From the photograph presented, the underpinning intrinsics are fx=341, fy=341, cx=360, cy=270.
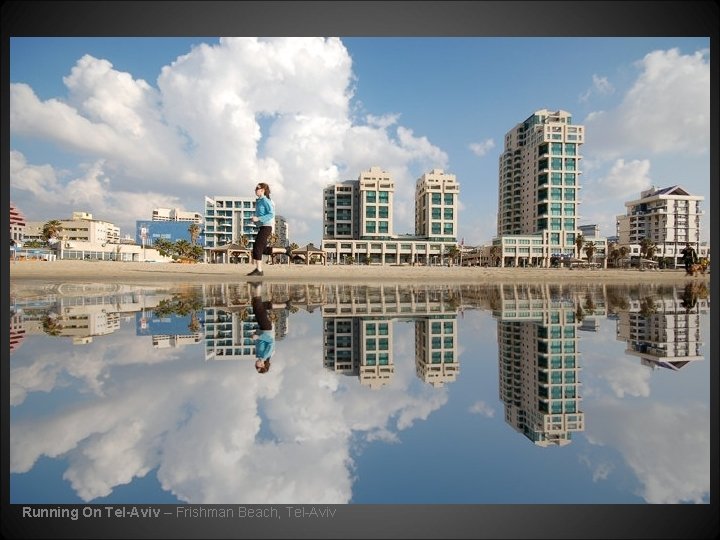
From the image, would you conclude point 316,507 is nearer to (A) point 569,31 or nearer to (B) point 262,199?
(A) point 569,31

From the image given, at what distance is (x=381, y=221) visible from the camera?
9050 cm

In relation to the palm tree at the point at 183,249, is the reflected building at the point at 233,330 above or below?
below

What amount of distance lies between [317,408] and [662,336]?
7267mm

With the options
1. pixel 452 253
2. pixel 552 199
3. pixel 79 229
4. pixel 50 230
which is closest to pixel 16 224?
pixel 79 229

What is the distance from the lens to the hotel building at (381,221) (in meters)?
86.9

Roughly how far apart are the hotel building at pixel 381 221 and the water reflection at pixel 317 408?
251ft

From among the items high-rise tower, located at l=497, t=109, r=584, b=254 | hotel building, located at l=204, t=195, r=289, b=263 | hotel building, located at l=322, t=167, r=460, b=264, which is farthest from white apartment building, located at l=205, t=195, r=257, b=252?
high-rise tower, located at l=497, t=109, r=584, b=254

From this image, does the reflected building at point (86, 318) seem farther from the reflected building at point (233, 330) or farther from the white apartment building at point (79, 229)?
the white apartment building at point (79, 229)

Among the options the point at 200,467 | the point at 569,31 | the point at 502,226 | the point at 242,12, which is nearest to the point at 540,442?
the point at 200,467

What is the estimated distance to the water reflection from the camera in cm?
265

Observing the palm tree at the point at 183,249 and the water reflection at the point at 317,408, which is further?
the palm tree at the point at 183,249

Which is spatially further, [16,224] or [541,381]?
[16,224]

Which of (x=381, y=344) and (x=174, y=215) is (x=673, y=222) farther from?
(x=174, y=215)

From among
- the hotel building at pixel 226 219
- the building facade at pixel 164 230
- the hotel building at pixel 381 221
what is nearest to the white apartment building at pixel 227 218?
the hotel building at pixel 226 219
